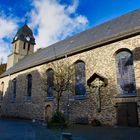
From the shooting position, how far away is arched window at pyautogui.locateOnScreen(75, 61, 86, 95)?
15.5 metres

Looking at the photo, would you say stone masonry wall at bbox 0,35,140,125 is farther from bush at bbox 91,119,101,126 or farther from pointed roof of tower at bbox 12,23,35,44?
pointed roof of tower at bbox 12,23,35,44

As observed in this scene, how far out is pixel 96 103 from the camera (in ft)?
44.9

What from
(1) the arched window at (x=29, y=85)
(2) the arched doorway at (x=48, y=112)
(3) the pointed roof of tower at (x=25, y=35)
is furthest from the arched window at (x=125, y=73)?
(3) the pointed roof of tower at (x=25, y=35)

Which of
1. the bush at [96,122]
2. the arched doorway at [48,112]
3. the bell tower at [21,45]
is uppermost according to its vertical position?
the bell tower at [21,45]

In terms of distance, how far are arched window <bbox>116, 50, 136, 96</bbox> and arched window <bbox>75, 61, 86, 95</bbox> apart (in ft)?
10.7

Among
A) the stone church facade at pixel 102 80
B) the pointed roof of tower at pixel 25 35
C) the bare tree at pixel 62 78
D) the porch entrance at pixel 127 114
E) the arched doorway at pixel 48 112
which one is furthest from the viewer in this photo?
the pointed roof of tower at pixel 25 35

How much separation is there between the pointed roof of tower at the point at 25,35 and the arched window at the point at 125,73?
833 inches

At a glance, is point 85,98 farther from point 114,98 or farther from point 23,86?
point 23,86

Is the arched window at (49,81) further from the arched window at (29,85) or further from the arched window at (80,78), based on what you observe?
the arched window at (29,85)

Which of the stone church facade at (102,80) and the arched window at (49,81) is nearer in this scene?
the stone church facade at (102,80)

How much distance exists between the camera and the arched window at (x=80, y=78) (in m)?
15.5

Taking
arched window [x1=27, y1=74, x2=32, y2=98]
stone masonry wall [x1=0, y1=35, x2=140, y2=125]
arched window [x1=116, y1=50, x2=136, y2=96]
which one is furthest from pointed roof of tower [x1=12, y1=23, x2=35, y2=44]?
arched window [x1=116, y1=50, x2=136, y2=96]

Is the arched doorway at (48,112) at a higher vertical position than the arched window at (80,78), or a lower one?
lower

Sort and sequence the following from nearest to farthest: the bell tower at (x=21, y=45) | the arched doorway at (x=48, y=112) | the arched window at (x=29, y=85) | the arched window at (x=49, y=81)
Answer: the arched doorway at (x=48, y=112) → the arched window at (x=49, y=81) → the arched window at (x=29, y=85) → the bell tower at (x=21, y=45)
